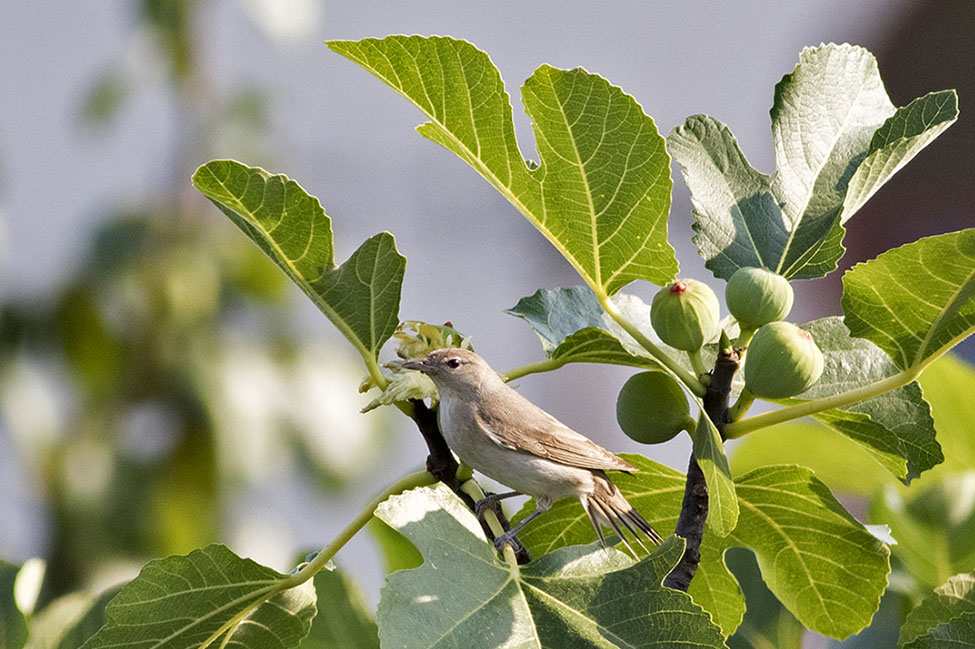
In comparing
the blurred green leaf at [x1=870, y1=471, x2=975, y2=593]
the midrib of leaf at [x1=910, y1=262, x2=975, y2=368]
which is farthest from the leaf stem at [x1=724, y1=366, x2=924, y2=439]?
the blurred green leaf at [x1=870, y1=471, x2=975, y2=593]

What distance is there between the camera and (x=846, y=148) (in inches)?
25.0

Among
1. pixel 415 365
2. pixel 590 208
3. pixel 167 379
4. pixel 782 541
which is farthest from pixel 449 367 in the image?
pixel 167 379

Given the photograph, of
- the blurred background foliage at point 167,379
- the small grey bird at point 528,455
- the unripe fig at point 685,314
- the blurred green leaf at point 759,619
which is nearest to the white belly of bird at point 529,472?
the small grey bird at point 528,455

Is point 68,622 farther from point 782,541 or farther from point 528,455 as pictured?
point 782,541

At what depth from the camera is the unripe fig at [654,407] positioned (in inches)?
22.4

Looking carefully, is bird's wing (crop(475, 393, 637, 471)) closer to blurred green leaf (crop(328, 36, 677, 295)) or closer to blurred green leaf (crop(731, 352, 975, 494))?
blurred green leaf (crop(328, 36, 677, 295))

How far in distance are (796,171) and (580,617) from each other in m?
0.32

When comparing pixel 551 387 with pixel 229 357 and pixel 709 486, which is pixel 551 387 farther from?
pixel 709 486

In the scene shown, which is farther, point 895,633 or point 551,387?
point 551,387

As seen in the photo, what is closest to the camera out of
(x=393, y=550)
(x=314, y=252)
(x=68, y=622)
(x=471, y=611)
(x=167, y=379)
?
(x=471, y=611)

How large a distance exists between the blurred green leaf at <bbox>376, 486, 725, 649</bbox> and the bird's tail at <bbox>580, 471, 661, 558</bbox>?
66 mm

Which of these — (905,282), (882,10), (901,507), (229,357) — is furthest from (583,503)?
(882,10)

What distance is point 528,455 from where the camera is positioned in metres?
0.59

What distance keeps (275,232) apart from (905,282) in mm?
348
